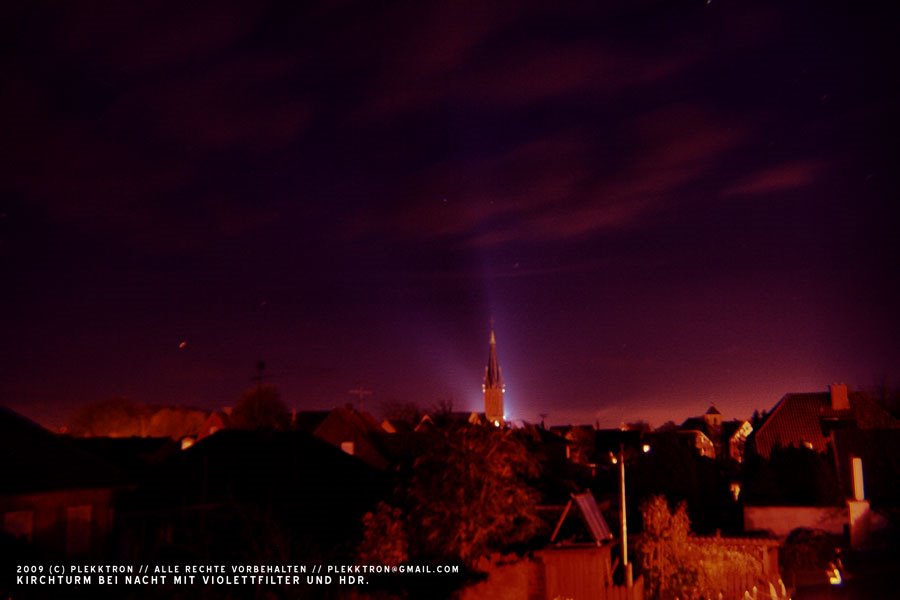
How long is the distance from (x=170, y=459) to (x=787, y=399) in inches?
1677

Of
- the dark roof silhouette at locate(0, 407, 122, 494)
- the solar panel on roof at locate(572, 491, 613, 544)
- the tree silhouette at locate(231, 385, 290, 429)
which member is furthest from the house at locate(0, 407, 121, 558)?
the tree silhouette at locate(231, 385, 290, 429)

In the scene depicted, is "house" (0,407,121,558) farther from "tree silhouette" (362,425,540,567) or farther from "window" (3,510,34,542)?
"tree silhouette" (362,425,540,567)

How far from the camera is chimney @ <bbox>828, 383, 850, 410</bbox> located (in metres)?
51.9

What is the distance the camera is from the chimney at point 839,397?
5194 centimetres

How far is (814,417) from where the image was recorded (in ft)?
170

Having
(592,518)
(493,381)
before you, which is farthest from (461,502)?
(493,381)

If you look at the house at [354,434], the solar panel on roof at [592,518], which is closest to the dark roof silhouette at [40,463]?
the solar panel on roof at [592,518]

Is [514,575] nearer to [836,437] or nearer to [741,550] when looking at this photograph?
[741,550]

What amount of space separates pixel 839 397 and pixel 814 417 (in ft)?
7.12

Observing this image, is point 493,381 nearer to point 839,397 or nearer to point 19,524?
point 839,397

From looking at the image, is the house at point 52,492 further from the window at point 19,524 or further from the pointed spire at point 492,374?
the pointed spire at point 492,374

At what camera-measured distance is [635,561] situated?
19.2m

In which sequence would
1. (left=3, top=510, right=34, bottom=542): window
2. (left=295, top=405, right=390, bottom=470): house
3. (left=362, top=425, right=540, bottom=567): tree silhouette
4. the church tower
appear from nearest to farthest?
(left=362, top=425, right=540, bottom=567): tree silhouette < (left=3, top=510, right=34, bottom=542): window < (left=295, top=405, right=390, bottom=470): house < the church tower

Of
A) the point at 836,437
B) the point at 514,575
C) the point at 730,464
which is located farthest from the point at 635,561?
Result: the point at 730,464
